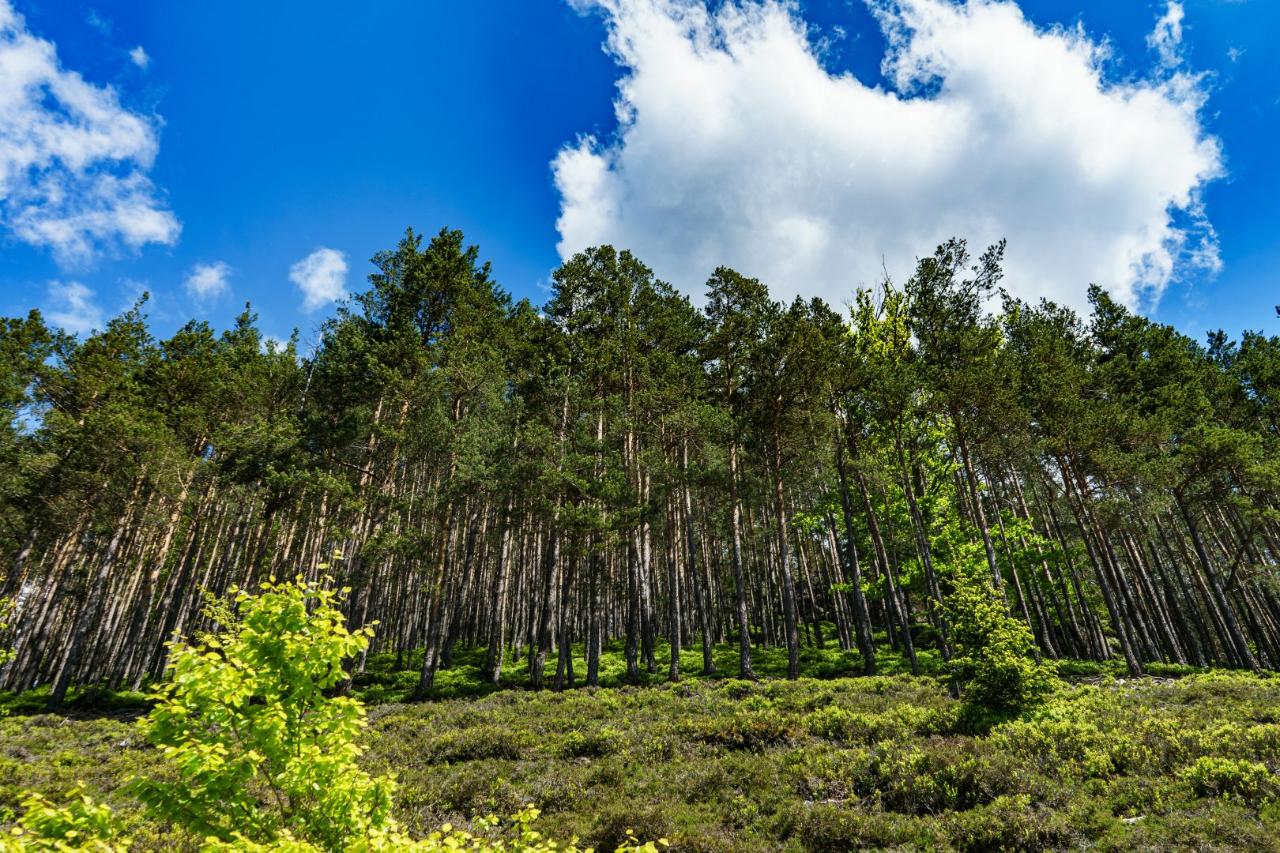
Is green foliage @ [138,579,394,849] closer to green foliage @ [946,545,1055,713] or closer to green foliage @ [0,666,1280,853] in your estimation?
green foliage @ [0,666,1280,853]

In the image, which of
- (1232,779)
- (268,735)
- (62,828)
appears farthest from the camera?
(1232,779)

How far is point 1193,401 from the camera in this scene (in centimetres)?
2522

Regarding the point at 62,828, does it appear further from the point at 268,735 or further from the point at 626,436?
the point at 626,436

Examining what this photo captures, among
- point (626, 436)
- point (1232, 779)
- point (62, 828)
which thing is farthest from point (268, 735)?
point (626, 436)

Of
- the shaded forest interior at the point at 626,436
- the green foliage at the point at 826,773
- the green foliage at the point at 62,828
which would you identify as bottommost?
the green foliage at the point at 826,773

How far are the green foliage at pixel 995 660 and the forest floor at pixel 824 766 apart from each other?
47 cm

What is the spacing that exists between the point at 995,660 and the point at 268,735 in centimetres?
1277

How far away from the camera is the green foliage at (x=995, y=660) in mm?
11336

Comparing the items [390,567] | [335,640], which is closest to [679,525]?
[390,567]

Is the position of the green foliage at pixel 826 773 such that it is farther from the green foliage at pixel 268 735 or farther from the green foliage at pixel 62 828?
the green foliage at pixel 62 828

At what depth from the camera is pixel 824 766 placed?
9.98 metres

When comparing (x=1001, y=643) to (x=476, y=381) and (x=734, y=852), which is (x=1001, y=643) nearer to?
(x=734, y=852)

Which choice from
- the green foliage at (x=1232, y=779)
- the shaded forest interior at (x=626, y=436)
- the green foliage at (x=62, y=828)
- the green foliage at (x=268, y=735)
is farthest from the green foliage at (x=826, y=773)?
the shaded forest interior at (x=626, y=436)

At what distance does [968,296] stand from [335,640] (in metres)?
25.1
